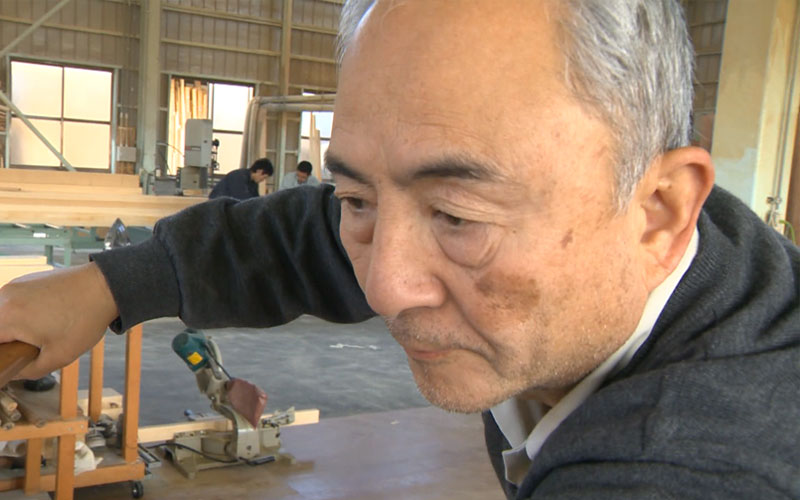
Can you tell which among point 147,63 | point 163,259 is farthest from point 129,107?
point 163,259

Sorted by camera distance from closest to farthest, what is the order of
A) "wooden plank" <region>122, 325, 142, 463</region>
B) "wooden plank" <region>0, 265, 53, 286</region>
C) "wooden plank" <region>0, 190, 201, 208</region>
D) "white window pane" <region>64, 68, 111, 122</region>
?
"wooden plank" <region>0, 265, 53, 286</region>, "wooden plank" <region>122, 325, 142, 463</region>, "wooden plank" <region>0, 190, 201, 208</region>, "white window pane" <region>64, 68, 111, 122</region>

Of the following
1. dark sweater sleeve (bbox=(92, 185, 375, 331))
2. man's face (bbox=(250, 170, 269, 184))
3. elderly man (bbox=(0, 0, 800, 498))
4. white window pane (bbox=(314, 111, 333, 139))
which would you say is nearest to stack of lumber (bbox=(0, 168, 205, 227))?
man's face (bbox=(250, 170, 269, 184))

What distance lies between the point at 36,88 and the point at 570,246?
12.3 m

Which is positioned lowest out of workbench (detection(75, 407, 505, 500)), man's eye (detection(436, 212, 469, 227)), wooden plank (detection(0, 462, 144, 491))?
workbench (detection(75, 407, 505, 500))

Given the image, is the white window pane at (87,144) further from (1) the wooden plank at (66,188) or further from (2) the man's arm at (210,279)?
(2) the man's arm at (210,279)

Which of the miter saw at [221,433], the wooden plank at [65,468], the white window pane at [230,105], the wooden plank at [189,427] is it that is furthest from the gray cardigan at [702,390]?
the white window pane at [230,105]

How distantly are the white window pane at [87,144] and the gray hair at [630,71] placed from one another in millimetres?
12052

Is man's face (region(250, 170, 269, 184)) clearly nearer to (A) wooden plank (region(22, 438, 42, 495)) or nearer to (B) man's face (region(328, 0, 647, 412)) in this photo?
(A) wooden plank (region(22, 438, 42, 495))

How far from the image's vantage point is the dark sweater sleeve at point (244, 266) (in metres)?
0.95

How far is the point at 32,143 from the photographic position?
11.4 m

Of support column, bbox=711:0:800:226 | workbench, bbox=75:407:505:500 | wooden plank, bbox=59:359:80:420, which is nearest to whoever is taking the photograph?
wooden plank, bbox=59:359:80:420

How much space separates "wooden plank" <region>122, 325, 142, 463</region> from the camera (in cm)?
283

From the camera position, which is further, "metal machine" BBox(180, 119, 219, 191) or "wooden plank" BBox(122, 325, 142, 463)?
"metal machine" BBox(180, 119, 219, 191)

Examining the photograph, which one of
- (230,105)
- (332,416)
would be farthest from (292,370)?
(230,105)
